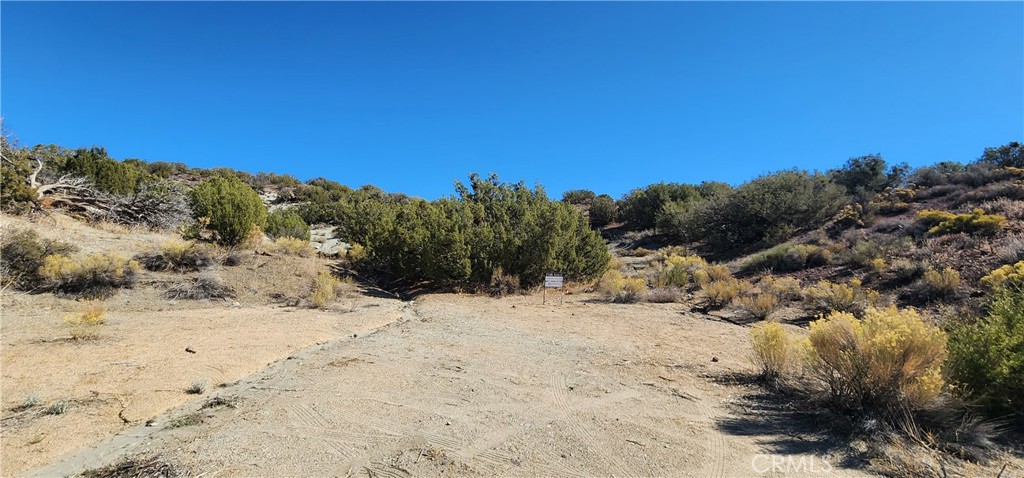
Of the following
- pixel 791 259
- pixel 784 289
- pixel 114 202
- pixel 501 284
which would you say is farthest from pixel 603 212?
pixel 114 202

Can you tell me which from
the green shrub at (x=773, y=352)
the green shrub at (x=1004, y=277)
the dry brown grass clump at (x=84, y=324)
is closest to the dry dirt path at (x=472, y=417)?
the green shrub at (x=773, y=352)

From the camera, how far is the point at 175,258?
12641 millimetres

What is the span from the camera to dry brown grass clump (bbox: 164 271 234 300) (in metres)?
10.9

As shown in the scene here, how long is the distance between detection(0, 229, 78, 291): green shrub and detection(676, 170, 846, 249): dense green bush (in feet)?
82.4

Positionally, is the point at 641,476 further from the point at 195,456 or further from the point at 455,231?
the point at 455,231

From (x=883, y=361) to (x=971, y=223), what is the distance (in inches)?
636

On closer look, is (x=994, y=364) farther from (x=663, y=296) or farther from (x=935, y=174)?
(x=935, y=174)

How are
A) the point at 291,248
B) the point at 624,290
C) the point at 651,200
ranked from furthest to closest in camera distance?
the point at 651,200 < the point at 291,248 < the point at 624,290

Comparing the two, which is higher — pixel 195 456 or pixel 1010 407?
pixel 1010 407

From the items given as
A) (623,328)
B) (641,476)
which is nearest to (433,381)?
(641,476)

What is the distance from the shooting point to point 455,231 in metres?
15.0

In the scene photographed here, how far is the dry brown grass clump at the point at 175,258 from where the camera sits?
40.7 feet

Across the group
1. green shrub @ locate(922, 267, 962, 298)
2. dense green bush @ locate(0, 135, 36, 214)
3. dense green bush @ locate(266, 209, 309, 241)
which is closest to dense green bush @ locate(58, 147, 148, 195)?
dense green bush @ locate(0, 135, 36, 214)

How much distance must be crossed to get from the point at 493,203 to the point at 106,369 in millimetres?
13786
